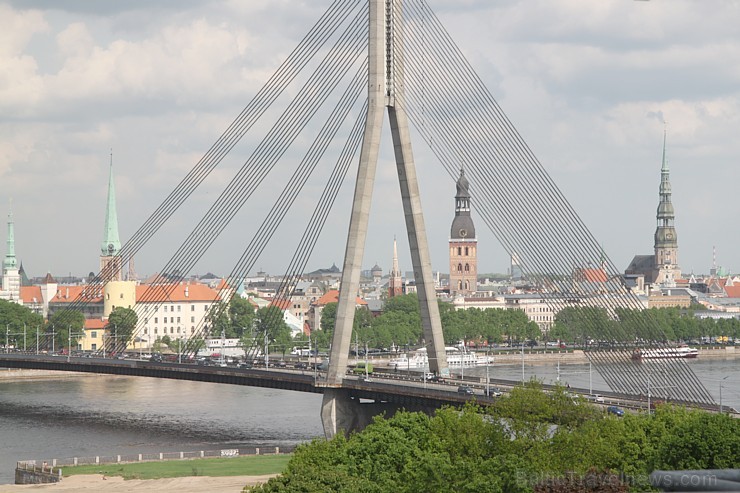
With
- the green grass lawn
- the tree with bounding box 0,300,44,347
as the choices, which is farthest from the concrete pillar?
the tree with bounding box 0,300,44,347

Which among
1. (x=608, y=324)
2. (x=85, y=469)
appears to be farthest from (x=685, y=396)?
(x=85, y=469)

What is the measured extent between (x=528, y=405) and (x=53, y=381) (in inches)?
2921

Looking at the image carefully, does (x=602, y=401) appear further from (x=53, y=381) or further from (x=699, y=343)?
(x=699, y=343)

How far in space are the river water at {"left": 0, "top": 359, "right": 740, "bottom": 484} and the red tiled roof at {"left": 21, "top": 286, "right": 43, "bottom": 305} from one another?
191 ft

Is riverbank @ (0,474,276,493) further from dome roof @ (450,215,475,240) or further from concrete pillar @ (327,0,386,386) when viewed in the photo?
dome roof @ (450,215,475,240)

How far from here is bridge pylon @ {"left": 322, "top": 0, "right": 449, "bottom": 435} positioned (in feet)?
179

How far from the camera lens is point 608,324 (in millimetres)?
63156

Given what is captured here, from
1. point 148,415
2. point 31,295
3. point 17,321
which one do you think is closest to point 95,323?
point 17,321

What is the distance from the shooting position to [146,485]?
46.7m

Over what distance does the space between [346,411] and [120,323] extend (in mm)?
66654

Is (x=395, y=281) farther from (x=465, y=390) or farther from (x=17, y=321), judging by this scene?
(x=465, y=390)

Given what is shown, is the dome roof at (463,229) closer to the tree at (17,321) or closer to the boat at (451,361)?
the boat at (451,361)

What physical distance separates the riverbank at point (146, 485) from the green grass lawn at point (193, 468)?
0.99 m

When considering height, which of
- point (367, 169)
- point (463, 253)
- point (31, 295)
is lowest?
point (31, 295)
